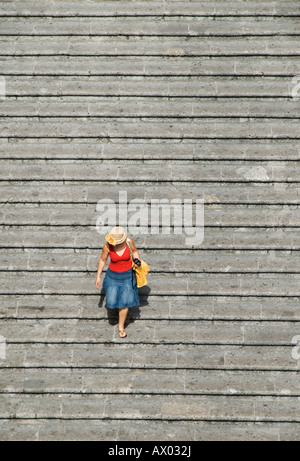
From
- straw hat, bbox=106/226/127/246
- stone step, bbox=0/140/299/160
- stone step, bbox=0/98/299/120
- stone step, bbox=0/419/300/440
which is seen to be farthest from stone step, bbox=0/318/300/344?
stone step, bbox=0/98/299/120

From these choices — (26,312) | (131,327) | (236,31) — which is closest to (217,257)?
(131,327)

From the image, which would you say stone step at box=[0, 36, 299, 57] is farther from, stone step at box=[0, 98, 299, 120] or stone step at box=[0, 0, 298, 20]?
stone step at box=[0, 98, 299, 120]

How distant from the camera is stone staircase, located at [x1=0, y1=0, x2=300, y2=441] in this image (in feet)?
22.6

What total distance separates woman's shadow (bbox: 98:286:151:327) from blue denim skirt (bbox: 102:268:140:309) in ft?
1.38

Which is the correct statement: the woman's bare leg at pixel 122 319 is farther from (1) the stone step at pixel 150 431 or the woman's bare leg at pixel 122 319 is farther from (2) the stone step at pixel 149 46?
(2) the stone step at pixel 149 46

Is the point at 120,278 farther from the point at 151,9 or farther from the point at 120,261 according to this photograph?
the point at 151,9

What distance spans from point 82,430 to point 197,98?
4.83 metres

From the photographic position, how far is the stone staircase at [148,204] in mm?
6895

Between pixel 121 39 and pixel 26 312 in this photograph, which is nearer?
pixel 26 312

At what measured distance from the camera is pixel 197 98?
26.6ft

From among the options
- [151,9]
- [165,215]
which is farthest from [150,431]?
[151,9]

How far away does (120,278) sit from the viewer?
22.4 feet

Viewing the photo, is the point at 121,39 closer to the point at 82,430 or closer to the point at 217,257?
the point at 217,257

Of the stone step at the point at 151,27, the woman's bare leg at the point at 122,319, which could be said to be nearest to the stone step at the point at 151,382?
the woman's bare leg at the point at 122,319
